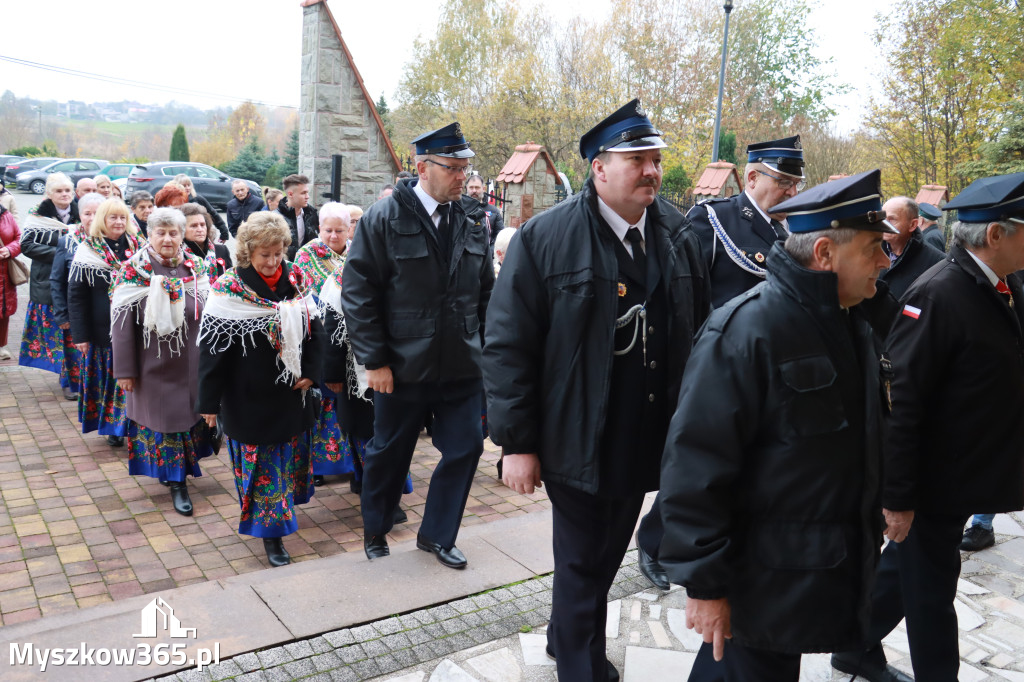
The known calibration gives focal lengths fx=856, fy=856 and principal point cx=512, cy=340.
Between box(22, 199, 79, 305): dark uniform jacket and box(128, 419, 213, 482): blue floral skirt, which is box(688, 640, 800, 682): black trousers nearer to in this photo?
box(128, 419, 213, 482): blue floral skirt

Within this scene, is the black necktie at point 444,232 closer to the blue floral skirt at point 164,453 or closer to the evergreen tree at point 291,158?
the blue floral skirt at point 164,453

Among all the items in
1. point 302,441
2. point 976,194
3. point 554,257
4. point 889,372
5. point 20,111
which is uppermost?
point 20,111

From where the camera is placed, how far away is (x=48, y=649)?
3.27m

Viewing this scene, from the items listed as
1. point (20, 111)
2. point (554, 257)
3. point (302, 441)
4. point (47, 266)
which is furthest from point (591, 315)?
point (20, 111)

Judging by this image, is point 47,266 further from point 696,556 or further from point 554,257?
point 696,556

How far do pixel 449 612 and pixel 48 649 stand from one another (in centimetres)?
157

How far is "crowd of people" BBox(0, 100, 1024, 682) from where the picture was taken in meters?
2.13

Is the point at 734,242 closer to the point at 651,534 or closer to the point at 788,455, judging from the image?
the point at 651,534

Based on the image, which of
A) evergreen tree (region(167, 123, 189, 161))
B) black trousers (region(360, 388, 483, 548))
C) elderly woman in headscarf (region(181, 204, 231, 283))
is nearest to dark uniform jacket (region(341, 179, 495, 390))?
black trousers (region(360, 388, 483, 548))

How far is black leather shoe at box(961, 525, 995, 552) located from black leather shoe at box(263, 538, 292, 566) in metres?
3.69

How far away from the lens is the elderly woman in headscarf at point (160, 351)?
5.05 meters

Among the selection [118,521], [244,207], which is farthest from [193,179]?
[118,521]

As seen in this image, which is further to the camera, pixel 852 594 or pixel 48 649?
pixel 48 649

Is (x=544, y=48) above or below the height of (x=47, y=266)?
above
